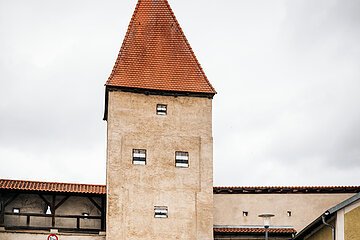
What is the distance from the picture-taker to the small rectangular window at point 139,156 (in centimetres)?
3828

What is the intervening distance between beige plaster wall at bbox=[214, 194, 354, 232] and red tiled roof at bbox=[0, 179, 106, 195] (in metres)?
6.66

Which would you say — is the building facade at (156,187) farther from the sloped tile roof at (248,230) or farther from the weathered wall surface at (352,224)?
the weathered wall surface at (352,224)

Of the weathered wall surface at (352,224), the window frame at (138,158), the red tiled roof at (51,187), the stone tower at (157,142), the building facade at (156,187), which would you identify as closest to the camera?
the weathered wall surface at (352,224)

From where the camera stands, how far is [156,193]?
3791cm

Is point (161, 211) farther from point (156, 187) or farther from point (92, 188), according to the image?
point (92, 188)

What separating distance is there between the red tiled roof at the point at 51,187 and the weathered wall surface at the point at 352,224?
580 inches

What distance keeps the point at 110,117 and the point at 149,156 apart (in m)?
2.72

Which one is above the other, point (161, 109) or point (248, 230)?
point (161, 109)

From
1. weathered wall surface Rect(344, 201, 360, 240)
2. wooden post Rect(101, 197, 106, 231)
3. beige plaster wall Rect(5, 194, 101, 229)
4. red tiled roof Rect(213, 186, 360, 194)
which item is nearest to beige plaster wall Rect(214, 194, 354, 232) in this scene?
red tiled roof Rect(213, 186, 360, 194)

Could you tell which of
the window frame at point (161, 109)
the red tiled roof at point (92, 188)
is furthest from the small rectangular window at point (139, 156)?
the window frame at point (161, 109)

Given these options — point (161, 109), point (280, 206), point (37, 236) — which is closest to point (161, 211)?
point (161, 109)

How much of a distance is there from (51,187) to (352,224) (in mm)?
16340

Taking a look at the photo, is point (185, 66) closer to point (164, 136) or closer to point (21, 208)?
point (164, 136)

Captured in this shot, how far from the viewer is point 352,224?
83.6 ft
